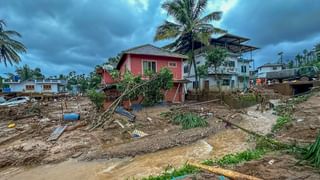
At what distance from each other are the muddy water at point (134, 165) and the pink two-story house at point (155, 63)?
1035 centimetres

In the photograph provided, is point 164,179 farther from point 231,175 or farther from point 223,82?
point 223,82

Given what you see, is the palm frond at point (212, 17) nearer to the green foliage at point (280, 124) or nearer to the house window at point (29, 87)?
the green foliage at point (280, 124)

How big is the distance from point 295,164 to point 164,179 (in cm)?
343

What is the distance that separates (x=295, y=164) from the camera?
6.05 meters

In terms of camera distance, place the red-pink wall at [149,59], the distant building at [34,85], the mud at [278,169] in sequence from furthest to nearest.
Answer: the distant building at [34,85] < the red-pink wall at [149,59] < the mud at [278,169]

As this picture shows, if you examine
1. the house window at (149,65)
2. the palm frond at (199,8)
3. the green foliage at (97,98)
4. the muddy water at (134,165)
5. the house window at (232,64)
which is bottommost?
the muddy water at (134,165)

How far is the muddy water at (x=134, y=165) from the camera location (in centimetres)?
789

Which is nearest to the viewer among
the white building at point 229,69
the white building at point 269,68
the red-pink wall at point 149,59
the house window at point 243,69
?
the red-pink wall at point 149,59

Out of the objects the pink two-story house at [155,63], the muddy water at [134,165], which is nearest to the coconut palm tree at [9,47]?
the pink two-story house at [155,63]

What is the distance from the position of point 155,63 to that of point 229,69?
1345cm

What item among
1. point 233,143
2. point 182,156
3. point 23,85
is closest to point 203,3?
point 233,143

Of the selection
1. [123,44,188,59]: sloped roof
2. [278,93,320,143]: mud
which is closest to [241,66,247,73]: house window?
[123,44,188,59]: sloped roof

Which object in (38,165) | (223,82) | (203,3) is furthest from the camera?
(223,82)

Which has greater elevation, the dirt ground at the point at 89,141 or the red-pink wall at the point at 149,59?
the red-pink wall at the point at 149,59
